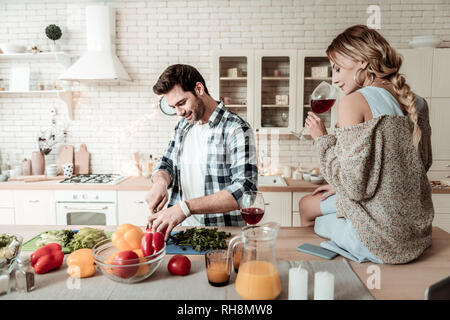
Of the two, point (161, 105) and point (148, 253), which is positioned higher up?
point (161, 105)

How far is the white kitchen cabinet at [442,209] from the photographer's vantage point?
130 inches

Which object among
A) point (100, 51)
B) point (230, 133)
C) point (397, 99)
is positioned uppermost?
point (100, 51)

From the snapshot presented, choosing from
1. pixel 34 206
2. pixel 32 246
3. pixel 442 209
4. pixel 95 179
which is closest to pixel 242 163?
pixel 32 246

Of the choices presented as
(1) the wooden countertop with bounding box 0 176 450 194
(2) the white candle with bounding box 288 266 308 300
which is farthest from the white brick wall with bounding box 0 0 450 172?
(2) the white candle with bounding box 288 266 308 300

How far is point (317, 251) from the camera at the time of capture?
1.42 metres

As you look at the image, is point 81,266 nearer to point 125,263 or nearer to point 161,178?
point 125,263

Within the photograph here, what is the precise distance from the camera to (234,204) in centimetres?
176

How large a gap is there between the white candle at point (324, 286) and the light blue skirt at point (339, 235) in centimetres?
38

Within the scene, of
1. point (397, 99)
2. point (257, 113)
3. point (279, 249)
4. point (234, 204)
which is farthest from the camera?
point (257, 113)

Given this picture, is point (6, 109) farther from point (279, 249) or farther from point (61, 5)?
point (279, 249)

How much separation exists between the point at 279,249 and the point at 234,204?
1.22 ft

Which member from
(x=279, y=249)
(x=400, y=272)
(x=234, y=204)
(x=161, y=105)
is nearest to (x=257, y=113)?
(x=161, y=105)

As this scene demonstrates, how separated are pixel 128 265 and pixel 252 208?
49 cm

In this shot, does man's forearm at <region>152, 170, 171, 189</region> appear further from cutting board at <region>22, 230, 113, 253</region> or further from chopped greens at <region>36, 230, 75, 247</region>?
chopped greens at <region>36, 230, 75, 247</region>
